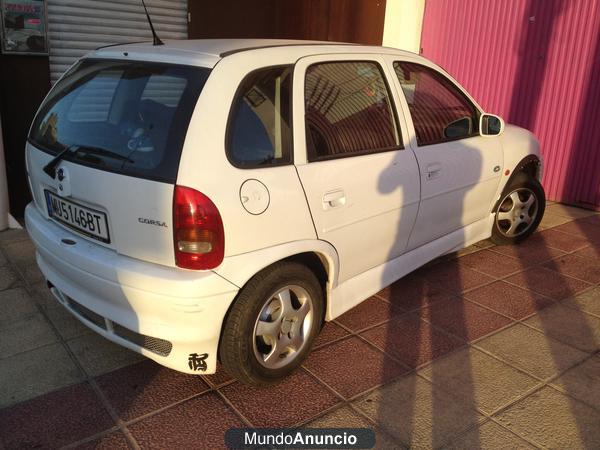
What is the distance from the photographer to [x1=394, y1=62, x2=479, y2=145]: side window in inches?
149

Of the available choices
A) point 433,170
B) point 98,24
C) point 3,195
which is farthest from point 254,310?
point 98,24

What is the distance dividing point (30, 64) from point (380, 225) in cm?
438

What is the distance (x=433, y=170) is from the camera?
3799mm

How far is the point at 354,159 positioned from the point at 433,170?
814 mm

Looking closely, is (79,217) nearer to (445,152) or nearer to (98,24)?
(445,152)

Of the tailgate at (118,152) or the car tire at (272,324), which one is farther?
the car tire at (272,324)

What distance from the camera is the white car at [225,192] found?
8.41 feet

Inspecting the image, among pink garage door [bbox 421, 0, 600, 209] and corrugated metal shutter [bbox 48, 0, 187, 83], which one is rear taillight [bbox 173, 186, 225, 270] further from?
pink garage door [bbox 421, 0, 600, 209]

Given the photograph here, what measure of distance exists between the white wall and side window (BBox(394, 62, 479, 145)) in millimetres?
4223

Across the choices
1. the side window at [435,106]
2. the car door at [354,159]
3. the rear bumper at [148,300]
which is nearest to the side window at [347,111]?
the car door at [354,159]

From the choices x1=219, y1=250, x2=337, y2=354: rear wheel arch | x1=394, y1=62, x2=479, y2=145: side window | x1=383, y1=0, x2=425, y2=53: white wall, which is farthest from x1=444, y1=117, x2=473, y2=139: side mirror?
x1=383, y1=0, x2=425, y2=53: white wall

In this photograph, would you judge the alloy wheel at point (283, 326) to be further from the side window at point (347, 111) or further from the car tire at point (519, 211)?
the car tire at point (519, 211)

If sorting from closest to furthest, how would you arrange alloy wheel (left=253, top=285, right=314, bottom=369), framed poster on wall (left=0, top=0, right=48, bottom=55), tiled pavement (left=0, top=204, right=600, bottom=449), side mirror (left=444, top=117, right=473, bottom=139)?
tiled pavement (left=0, top=204, right=600, bottom=449) < alloy wheel (left=253, top=285, right=314, bottom=369) < side mirror (left=444, top=117, right=473, bottom=139) < framed poster on wall (left=0, top=0, right=48, bottom=55)

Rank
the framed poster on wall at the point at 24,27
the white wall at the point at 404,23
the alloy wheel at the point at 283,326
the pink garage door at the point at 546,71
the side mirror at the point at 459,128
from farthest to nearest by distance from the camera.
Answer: the white wall at the point at 404,23 → the pink garage door at the point at 546,71 → the framed poster on wall at the point at 24,27 → the side mirror at the point at 459,128 → the alloy wheel at the point at 283,326
